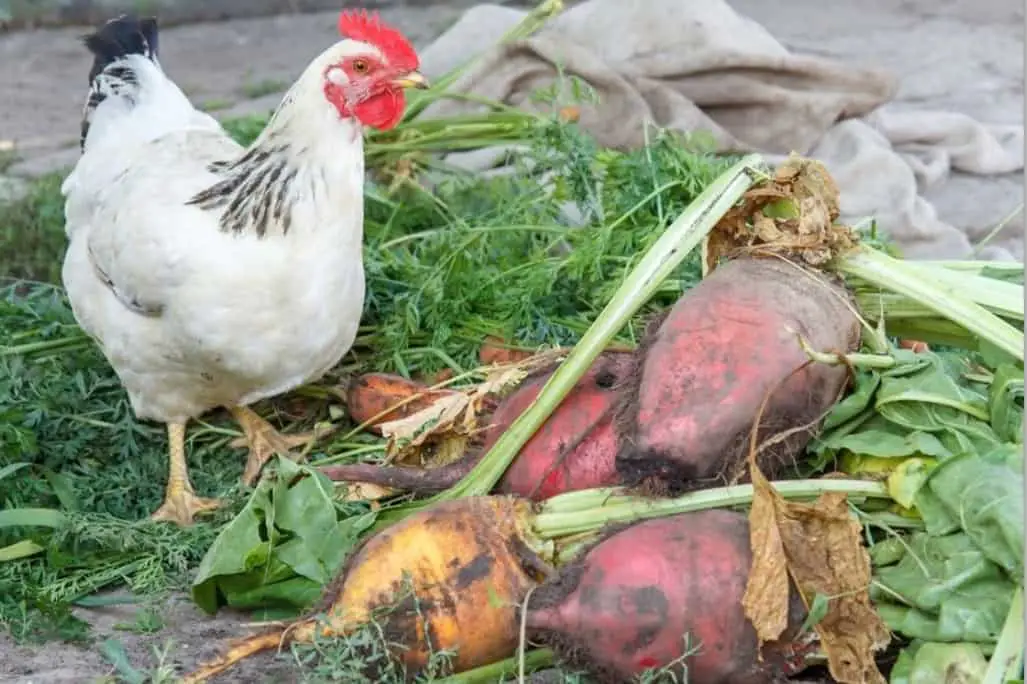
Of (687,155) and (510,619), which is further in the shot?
(687,155)

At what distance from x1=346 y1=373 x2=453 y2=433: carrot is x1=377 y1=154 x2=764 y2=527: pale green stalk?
421 mm

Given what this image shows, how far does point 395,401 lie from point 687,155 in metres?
0.93

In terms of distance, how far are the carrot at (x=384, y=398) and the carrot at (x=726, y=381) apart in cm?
67

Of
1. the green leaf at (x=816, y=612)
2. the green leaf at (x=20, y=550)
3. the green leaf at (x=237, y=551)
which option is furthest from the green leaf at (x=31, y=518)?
the green leaf at (x=816, y=612)

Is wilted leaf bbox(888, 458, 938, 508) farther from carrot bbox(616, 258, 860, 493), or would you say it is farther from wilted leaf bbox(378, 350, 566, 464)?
wilted leaf bbox(378, 350, 566, 464)

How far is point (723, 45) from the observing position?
4785 mm

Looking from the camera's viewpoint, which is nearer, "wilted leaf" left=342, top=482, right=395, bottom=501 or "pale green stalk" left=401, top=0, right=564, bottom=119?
"wilted leaf" left=342, top=482, right=395, bottom=501

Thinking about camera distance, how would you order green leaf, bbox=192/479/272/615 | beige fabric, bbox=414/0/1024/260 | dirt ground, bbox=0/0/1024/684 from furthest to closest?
dirt ground, bbox=0/0/1024/684
beige fabric, bbox=414/0/1024/260
green leaf, bbox=192/479/272/615

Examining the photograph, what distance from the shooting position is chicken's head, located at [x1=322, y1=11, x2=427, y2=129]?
8.93ft

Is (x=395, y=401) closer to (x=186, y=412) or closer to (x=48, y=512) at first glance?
(x=186, y=412)

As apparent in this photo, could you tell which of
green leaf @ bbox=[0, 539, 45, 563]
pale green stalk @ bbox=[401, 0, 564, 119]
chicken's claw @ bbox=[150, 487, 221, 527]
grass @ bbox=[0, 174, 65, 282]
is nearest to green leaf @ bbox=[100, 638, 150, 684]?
green leaf @ bbox=[0, 539, 45, 563]

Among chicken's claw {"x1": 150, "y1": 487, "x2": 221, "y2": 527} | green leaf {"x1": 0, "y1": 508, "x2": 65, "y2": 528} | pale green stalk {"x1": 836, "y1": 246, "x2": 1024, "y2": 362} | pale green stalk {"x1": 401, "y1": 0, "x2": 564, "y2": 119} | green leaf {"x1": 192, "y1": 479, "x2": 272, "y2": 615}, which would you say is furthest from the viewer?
pale green stalk {"x1": 401, "y1": 0, "x2": 564, "y2": 119}

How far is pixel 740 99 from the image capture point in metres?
4.74

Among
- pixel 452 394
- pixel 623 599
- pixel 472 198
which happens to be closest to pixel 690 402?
pixel 623 599
